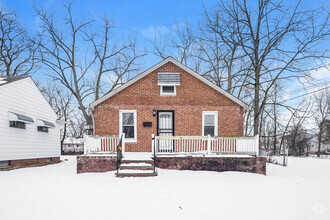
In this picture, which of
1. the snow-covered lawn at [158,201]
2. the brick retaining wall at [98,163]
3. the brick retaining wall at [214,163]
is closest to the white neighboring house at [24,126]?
the brick retaining wall at [98,163]

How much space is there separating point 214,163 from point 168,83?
468 centimetres

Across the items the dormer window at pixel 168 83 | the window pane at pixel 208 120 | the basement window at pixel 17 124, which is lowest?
the basement window at pixel 17 124

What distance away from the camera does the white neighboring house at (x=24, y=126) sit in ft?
35.4

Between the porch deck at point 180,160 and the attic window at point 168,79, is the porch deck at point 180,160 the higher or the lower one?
the lower one

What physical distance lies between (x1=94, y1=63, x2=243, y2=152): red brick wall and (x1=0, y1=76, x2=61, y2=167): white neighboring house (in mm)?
4061

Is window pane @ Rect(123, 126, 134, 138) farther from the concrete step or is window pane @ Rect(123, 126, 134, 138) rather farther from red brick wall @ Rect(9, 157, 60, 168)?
red brick wall @ Rect(9, 157, 60, 168)

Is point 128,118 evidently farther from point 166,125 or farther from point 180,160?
point 180,160

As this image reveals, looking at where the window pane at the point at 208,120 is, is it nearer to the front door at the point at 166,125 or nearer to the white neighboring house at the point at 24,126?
the front door at the point at 166,125

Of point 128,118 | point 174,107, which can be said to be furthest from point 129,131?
point 174,107

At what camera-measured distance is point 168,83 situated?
38.4 ft

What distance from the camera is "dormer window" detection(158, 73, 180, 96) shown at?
11.8m

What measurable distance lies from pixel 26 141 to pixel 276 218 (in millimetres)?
12733

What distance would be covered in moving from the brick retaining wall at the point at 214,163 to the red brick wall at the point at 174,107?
240 cm

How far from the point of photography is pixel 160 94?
1186cm
